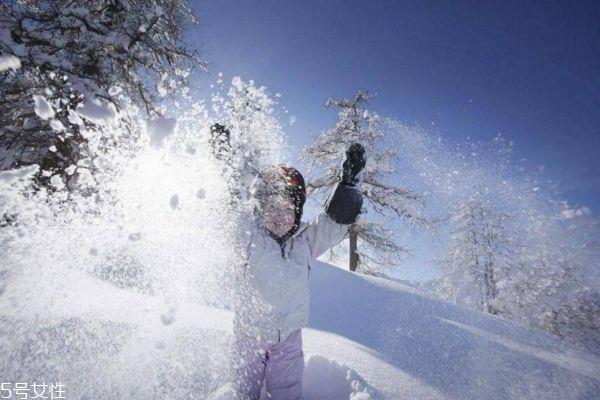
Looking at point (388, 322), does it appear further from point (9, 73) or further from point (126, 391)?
point (9, 73)

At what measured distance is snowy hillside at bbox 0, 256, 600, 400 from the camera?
2451 mm

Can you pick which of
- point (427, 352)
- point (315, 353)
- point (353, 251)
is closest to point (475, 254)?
point (353, 251)

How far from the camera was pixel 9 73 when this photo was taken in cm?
410

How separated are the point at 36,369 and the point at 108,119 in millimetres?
3613

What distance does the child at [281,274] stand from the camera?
8.20 feet

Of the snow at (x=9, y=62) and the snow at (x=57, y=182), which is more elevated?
the snow at (x=9, y=62)

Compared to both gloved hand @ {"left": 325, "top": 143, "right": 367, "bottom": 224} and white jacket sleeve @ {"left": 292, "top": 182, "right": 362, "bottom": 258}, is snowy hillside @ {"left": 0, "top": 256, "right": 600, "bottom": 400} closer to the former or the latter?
white jacket sleeve @ {"left": 292, "top": 182, "right": 362, "bottom": 258}

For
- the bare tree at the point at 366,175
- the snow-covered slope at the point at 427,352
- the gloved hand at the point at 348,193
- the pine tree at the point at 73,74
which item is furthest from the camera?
the bare tree at the point at 366,175

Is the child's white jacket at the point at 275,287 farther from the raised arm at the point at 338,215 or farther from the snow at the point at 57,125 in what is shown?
the snow at the point at 57,125

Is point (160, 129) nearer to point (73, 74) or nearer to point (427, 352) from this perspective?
point (73, 74)

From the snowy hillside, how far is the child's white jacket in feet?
2.24

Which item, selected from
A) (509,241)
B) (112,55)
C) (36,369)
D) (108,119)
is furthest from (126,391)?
(509,241)

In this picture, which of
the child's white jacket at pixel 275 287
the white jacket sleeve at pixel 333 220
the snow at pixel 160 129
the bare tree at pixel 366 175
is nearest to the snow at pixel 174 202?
the snow at pixel 160 129

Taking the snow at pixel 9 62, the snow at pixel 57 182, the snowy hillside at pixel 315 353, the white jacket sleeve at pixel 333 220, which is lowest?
the snowy hillside at pixel 315 353
